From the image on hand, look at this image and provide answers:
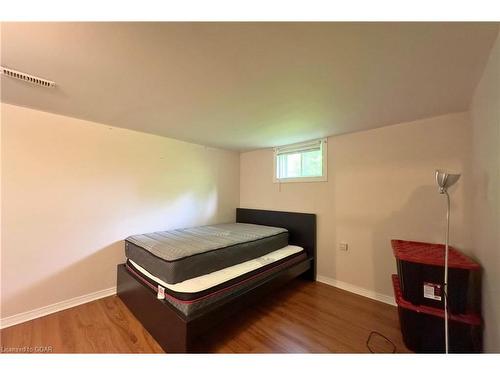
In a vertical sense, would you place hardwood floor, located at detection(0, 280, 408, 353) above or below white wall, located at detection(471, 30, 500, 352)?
below

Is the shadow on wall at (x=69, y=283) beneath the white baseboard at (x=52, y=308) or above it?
above

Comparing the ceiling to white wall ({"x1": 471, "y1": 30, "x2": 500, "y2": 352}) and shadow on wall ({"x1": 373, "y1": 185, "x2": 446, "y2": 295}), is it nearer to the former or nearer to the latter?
white wall ({"x1": 471, "y1": 30, "x2": 500, "y2": 352})

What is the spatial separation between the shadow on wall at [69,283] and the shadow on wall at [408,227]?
3314 mm

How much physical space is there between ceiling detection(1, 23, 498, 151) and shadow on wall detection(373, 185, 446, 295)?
916mm


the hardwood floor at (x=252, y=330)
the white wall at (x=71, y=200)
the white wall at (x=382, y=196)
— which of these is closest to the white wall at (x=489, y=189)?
the white wall at (x=382, y=196)

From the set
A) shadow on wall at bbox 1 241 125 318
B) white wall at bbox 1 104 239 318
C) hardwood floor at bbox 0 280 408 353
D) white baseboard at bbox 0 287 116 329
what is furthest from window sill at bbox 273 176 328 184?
white baseboard at bbox 0 287 116 329

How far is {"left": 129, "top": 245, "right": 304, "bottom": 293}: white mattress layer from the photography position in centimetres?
164

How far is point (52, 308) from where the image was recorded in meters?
2.11

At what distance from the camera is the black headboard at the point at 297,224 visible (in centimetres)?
299

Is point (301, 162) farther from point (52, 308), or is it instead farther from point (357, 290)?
point (52, 308)

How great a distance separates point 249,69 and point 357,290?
2.90 m

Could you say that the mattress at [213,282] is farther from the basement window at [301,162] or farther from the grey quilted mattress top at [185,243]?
the basement window at [301,162]
